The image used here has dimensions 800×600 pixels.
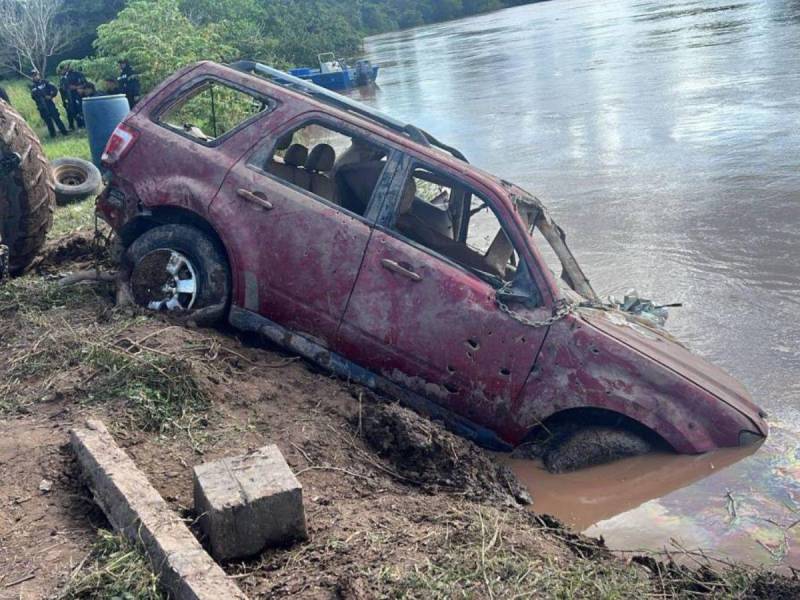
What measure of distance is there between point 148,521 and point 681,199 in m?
10.7

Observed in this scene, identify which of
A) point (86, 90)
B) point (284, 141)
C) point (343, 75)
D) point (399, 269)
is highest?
point (284, 141)

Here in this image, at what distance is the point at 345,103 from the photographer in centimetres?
602

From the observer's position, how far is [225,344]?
5.61 m

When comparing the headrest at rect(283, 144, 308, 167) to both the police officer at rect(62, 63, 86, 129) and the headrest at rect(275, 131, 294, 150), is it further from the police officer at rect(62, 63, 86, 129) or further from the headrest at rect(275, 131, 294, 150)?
the police officer at rect(62, 63, 86, 129)

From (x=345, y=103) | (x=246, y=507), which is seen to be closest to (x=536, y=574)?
(x=246, y=507)

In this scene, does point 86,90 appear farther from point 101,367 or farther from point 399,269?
point 399,269

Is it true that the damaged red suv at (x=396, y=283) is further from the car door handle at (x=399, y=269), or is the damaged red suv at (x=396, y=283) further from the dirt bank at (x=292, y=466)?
the dirt bank at (x=292, y=466)

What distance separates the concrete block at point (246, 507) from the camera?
11.6ft

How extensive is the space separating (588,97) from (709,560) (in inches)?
797

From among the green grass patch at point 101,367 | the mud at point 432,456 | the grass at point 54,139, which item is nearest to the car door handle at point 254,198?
the green grass patch at point 101,367

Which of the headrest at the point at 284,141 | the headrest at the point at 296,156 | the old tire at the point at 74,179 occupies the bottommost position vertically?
the old tire at the point at 74,179

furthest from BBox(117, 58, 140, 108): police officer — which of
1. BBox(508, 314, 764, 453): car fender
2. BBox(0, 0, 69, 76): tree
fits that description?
BBox(0, 0, 69, 76): tree

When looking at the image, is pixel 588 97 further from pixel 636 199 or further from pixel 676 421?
pixel 676 421

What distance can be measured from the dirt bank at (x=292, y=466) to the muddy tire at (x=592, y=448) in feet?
1.61
